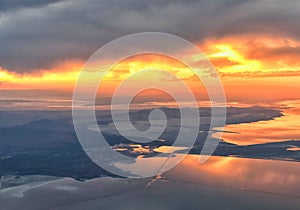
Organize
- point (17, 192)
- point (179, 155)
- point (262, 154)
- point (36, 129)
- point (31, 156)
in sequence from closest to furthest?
1. point (17, 192)
2. point (262, 154)
3. point (179, 155)
4. point (31, 156)
5. point (36, 129)

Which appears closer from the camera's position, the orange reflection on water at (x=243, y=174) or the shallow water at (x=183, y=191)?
the shallow water at (x=183, y=191)

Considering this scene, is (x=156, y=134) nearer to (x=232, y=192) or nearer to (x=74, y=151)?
(x=74, y=151)

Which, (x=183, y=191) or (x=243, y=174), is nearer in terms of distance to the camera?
(x=183, y=191)

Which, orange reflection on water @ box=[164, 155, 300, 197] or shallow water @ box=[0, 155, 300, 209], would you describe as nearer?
shallow water @ box=[0, 155, 300, 209]

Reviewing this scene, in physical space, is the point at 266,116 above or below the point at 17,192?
above

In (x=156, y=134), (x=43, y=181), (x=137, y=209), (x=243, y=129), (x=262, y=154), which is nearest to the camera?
(x=137, y=209)

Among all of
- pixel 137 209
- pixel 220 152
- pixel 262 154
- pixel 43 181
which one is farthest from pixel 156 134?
pixel 137 209

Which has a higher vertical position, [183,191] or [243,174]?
[243,174]

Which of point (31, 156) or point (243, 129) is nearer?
point (31, 156)
